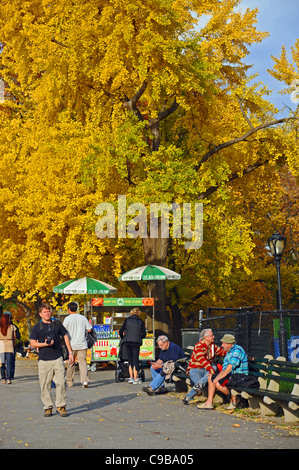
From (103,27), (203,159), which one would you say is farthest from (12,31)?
(203,159)

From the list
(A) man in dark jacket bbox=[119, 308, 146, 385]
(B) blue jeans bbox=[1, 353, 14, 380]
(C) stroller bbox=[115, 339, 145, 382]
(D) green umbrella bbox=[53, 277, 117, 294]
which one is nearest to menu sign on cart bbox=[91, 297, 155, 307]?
(D) green umbrella bbox=[53, 277, 117, 294]

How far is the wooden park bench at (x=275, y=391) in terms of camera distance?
10.8 metres

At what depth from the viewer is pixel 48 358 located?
40.1 feet

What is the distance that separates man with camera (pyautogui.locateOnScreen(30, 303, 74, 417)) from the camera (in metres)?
12.1

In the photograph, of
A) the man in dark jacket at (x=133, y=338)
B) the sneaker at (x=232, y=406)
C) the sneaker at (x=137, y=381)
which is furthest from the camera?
the sneaker at (x=137, y=381)

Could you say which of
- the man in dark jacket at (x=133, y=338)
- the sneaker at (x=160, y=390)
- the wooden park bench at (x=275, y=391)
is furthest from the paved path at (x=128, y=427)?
the man in dark jacket at (x=133, y=338)

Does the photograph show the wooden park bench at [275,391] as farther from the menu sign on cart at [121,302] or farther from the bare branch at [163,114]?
the bare branch at [163,114]

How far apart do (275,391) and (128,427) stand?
2480 millimetres

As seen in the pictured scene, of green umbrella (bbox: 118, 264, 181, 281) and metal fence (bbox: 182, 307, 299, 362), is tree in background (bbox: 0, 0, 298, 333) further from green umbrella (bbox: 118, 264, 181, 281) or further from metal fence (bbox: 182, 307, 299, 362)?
metal fence (bbox: 182, 307, 299, 362)

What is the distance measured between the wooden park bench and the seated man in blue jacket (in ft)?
8.97

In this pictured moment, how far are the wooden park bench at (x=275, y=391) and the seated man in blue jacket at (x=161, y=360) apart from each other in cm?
273

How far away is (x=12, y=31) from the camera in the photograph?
1038 inches

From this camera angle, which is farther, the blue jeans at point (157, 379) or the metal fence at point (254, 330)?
the metal fence at point (254, 330)

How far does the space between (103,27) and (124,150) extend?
4147mm
